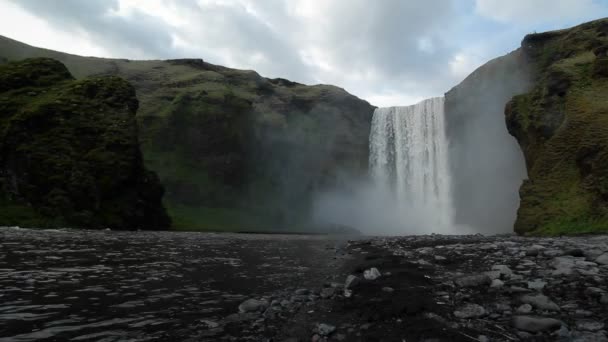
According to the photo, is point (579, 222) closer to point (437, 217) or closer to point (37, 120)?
point (437, 217)

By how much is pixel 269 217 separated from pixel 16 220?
179 feet

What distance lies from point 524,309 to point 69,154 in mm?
52986

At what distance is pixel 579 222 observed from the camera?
25.7m

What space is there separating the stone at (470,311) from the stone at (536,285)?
170cm

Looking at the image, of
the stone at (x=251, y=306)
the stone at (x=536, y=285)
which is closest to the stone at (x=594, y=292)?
the stone at (x=536, y=285)

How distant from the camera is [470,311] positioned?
6.05m

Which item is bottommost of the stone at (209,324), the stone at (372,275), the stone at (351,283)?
the stone at (209,324)

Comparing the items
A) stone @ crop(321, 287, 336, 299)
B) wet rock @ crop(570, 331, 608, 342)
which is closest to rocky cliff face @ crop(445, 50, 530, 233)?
stone @ crop(321, 287, 336, 299)

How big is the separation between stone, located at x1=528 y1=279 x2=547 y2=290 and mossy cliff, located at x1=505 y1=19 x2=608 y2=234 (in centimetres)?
2070

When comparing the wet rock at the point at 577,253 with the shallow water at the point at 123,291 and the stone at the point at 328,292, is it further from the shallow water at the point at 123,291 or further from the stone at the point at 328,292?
Answer: the shallow water at the point at 123,291

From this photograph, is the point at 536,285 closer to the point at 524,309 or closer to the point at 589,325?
the point at 524,309

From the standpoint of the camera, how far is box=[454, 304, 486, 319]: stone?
587cm

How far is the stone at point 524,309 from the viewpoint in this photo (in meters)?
5.82

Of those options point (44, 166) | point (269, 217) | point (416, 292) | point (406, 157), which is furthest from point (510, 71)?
point (44, 166)
